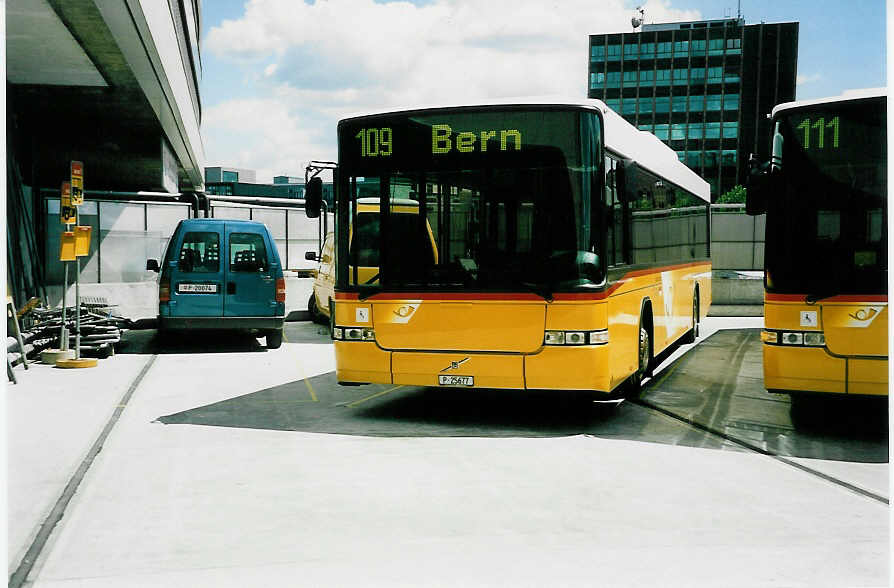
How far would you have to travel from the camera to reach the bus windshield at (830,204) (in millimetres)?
7887

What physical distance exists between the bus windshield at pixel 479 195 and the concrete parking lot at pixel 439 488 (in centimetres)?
137

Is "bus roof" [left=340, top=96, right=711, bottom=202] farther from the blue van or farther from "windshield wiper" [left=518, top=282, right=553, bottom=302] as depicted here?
the blue van

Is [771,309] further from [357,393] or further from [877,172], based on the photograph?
[357,393]

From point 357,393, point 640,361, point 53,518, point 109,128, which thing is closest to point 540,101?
point 640,361

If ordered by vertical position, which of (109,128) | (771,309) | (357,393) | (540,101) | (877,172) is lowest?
(357,393)

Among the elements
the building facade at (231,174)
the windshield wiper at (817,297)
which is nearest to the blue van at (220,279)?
the windshield wiper at (817,297)

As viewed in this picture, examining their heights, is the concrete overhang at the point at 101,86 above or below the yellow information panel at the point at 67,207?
above

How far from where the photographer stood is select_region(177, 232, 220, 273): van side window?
1564 cm

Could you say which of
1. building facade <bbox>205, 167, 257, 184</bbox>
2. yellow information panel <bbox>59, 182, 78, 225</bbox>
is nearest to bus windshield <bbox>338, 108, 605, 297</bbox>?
yellow information panel <bbox>59, 182, 78, 225</bbox>

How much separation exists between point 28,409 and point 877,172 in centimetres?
797

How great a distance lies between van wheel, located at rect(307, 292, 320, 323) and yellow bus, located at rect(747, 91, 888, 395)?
15209 millimetres

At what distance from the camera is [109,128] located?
21766 millimetres

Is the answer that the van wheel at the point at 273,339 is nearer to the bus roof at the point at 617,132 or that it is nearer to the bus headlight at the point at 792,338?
the bus roof at the point at 617,132

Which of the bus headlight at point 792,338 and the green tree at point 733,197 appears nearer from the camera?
the bus headlight at point 792,338
